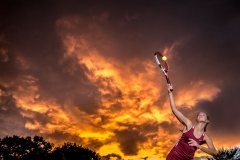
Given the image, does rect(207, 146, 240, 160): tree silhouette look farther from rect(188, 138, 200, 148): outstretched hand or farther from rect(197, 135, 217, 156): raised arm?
rect(188, 138, 200, 148): outstretched hand

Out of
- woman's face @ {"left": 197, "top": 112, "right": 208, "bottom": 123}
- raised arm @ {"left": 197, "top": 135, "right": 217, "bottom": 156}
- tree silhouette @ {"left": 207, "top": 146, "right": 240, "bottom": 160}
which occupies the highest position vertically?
woman's face @ {"left": 197, "top": 112, "right": 208, "bottom": 123}

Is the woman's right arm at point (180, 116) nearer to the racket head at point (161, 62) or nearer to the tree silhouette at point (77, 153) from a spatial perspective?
the racket head at point (161, 62)

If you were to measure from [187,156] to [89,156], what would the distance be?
90.9m

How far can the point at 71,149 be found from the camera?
9412cm

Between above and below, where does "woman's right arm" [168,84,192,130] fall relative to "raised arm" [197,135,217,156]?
above

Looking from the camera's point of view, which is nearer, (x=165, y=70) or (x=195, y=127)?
(x=195, y=127)

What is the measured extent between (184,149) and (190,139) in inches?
13.2

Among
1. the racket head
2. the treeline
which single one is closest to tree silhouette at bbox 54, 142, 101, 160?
the treeline

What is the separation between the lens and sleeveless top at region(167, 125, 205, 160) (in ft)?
21.2

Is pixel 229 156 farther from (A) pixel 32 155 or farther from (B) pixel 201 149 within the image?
(A) pixel 32 155

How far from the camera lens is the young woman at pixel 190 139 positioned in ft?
21.2

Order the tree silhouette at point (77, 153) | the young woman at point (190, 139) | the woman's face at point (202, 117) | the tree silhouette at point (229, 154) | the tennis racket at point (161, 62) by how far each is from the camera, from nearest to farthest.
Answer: the tree silhouette at point (229, 154), the young woman at point (190, 139), the woman's face at point (202, 117), the tennis racket at point (161, 62), the tree silhouette at point (77, 153)

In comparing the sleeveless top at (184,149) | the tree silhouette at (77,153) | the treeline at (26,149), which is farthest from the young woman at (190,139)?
the tree silhouette at (77,153)

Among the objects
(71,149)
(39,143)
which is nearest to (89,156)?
(71,149)
